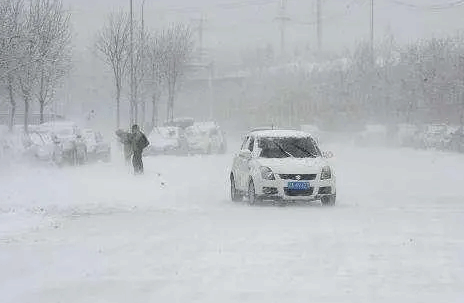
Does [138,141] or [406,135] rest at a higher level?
[406,135]

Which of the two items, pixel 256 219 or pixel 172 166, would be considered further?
pixel 172 166

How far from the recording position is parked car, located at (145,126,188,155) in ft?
138

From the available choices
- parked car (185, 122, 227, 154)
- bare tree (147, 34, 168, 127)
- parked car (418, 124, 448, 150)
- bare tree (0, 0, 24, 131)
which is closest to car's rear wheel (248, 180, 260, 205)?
bare tree (0, 0, 24, 131)

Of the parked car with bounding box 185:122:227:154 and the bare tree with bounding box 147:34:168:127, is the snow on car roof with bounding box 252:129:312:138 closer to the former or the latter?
the parked car with bounding box 185:122:227:154

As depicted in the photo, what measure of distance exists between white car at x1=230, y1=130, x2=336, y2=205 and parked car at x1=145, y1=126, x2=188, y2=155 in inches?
902

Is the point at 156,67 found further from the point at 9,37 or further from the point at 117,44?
the point at 9,37

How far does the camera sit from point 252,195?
Result: 17.9 meters

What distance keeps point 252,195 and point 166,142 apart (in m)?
24.8

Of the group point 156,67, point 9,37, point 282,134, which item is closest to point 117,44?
point 156,67

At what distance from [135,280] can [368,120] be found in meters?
68.4

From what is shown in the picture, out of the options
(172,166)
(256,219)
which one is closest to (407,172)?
(172,166)

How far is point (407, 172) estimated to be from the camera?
31297 millimetres

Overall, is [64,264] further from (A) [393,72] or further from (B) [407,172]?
(A) [393,72]

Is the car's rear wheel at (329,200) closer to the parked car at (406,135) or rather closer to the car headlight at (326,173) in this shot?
the car headlight at (326,173)
